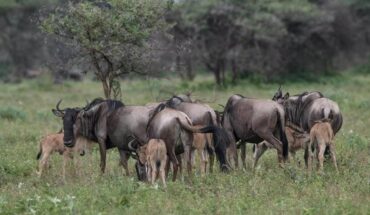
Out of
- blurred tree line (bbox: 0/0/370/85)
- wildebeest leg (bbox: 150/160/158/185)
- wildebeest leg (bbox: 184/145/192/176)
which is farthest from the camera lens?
blurred tree line (bbox: 0/0/370/85)

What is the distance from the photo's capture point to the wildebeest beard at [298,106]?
1310 centimetres

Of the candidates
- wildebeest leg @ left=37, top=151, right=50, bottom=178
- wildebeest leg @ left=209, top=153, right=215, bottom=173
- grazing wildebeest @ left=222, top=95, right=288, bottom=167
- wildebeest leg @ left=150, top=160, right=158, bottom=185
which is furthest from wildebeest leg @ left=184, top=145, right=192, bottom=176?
wildebeest leg @ left=37, top=151, right=50, bottom=178

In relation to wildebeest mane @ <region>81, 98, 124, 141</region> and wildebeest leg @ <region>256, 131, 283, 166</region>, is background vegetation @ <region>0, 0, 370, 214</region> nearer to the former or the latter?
wildebeest leg @ <region>256, 131, 283, 166</region>

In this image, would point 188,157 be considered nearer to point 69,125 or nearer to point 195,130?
point 195,130

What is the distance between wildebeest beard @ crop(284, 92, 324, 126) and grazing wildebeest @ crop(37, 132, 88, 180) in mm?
3905

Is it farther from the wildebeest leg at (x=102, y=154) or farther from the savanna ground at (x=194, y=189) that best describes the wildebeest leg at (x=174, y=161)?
the wildebeest leg at (x=102, y=154)

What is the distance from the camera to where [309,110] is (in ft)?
42.3

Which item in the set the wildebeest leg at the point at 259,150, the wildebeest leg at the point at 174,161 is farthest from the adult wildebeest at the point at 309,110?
the wildebeest leg at the point at 174,161

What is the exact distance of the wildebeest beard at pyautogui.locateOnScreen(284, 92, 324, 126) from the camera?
13.1 metres

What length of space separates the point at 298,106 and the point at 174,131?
3.35 m

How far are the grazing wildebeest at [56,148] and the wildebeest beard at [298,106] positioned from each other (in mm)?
3905

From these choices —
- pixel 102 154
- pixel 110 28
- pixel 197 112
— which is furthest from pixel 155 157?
pixel 110 28

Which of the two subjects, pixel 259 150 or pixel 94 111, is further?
pixel 259 150

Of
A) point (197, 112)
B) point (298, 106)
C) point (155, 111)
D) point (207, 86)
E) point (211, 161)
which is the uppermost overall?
point (155, 111)
